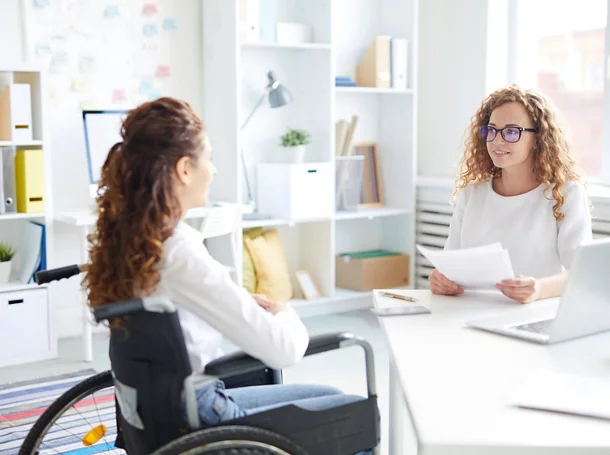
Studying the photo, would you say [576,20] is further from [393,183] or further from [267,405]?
[267,405]

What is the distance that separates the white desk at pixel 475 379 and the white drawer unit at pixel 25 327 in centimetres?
207

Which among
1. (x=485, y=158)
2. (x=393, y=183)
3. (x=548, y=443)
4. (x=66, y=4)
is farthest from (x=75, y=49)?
(x=548, y=443)

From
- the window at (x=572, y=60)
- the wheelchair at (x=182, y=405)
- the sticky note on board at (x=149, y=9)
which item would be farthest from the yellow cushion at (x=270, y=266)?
the wheelchair at (x=182, y=405)

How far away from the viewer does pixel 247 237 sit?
174 inches

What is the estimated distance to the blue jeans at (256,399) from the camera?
1.62 m

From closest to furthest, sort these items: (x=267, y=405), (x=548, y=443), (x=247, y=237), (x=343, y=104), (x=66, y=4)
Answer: (x=548, y=443) < (x=267, y=405) < (x=66, y=4) < (x=247, y=237) < (x=343, y=104)

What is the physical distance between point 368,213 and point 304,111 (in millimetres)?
676

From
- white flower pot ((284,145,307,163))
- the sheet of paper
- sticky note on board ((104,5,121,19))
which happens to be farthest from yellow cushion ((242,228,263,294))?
the sheet of paper

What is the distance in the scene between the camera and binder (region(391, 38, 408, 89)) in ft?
15.8

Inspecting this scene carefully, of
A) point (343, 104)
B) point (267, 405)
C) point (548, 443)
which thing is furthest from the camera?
point (343, 104)

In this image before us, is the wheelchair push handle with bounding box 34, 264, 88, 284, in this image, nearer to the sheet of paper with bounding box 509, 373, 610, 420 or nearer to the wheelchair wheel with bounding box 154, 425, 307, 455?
the wheelchair wheel with bounding box 154, 425, 307, 455

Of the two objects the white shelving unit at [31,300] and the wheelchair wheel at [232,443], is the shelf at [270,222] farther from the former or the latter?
the wheelchair wheel at [232,443]

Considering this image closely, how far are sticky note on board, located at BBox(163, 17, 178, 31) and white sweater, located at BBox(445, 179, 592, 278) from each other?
236 cm

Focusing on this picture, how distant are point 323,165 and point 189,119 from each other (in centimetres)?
291
